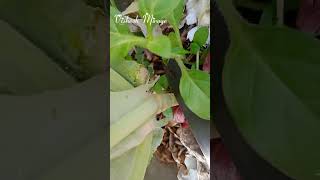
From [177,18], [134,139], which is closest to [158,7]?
[177,18]

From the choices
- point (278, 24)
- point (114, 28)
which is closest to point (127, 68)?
point (114, 28)

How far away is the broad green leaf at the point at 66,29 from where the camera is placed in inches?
22.2

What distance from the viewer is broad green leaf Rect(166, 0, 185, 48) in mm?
552

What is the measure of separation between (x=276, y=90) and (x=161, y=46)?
4.5 inches

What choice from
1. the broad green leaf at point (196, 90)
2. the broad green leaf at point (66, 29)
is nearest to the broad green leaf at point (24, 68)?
the broad green leaf at point (66, 29)

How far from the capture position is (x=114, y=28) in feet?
1.83

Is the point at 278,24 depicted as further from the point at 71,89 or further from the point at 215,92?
the point at 71,89

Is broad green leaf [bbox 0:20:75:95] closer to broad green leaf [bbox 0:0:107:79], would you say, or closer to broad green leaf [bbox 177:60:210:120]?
broad green leaf [bbox 0:0:107:79]

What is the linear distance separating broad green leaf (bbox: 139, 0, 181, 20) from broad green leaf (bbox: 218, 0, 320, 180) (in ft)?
0.16

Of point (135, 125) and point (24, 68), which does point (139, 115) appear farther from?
point (24, 68)

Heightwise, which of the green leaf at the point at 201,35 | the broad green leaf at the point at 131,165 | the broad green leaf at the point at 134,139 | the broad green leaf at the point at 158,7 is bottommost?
the broad green leaf at the point at 131,165

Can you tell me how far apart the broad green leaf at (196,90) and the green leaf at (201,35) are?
0.09 feet

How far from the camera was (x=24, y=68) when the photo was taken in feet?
1.90

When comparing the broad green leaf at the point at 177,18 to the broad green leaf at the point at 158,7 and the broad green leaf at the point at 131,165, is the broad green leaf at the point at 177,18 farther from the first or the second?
the broad green leaf at the point at 131,165
